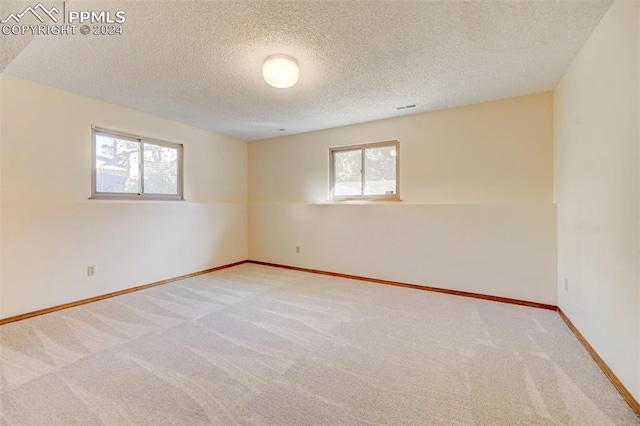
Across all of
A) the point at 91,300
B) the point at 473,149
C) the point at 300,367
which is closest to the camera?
the point at 300,367

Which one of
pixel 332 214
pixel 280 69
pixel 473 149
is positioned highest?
pixel 280 69

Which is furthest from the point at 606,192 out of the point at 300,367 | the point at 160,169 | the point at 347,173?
the point at 160,169

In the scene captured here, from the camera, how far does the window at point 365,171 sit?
411 cm

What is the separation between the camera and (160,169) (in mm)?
4043

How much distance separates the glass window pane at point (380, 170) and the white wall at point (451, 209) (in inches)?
7.1

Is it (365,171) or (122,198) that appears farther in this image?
(365,171)

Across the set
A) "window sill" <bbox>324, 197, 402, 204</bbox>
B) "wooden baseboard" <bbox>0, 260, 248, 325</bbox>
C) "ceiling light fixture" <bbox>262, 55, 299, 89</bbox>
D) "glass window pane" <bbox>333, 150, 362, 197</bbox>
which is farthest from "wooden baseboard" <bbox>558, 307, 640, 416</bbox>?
"wooden baseboard" <bbox>0, 260, 248, 325</bbox>

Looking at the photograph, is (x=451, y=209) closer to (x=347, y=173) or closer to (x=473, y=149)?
(x=473, y=149)

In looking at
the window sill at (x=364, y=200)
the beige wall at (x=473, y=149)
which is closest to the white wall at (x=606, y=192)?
the beige wall at (x=473, y=149)

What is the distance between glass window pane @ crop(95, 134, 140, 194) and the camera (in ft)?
11.1

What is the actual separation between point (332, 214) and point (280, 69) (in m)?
2.55

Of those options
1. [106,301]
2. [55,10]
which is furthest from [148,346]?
[55,10]

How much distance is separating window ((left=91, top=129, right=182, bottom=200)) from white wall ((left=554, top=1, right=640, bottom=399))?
4785 mm

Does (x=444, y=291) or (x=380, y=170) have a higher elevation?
(x=380, y=170)
